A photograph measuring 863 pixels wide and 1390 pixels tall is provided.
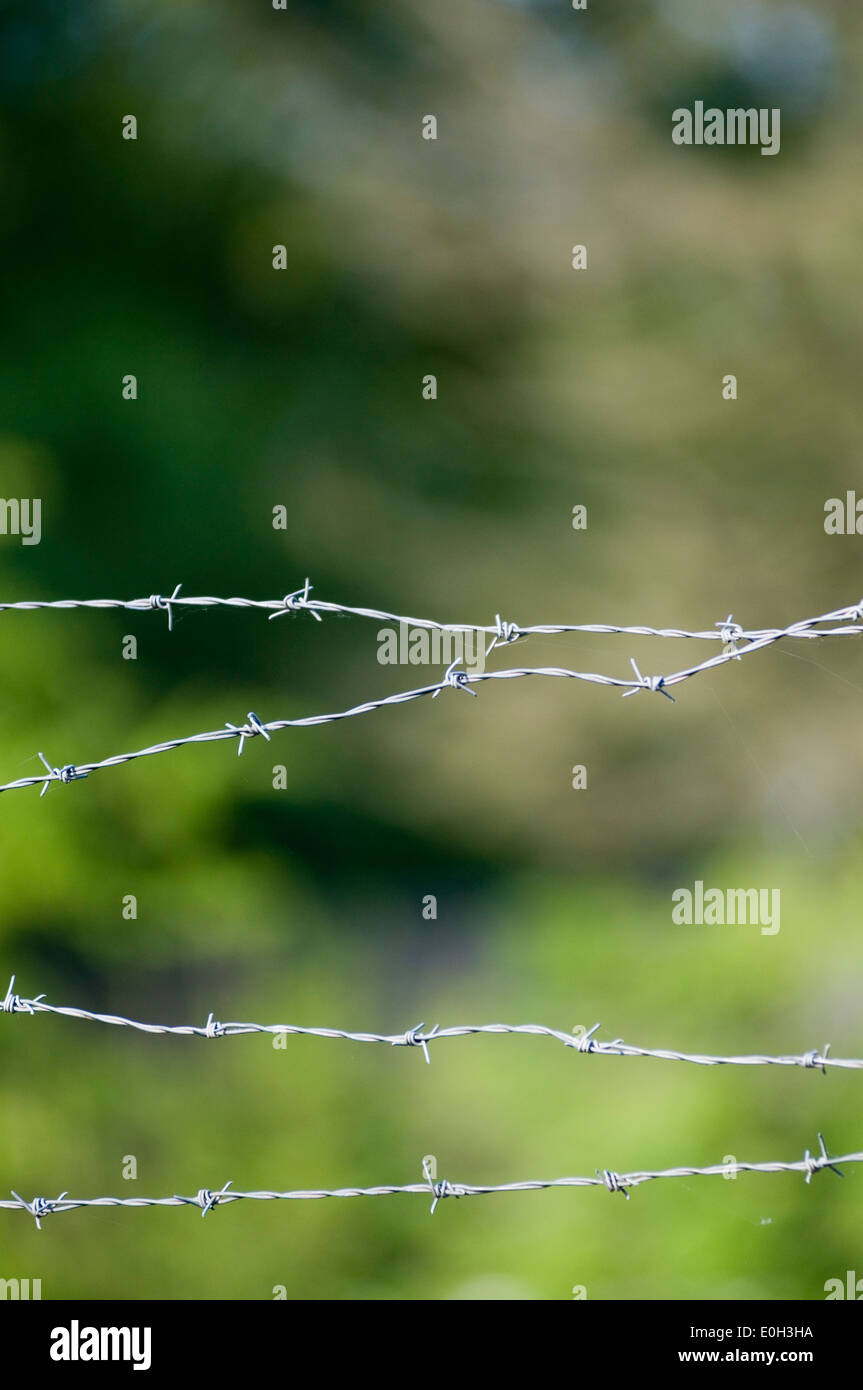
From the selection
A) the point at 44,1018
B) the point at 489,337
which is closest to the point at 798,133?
the point at 489,337

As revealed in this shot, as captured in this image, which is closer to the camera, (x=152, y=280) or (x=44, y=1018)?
(x=44, y=1018)

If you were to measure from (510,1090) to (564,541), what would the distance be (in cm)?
289

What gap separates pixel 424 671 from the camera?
4.70 m

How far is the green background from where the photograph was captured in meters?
3.56

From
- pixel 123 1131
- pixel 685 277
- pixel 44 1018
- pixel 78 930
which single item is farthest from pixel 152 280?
pixel 123 1131

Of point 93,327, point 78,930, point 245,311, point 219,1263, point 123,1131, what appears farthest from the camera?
point 245,311

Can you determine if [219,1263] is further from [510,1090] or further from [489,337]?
[489,337]

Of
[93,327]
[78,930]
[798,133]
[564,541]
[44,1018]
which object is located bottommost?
[44,1018]

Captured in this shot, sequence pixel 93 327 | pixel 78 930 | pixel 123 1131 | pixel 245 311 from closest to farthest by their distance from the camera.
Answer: pixel 123 1131 < pixel 78 930 < pixel 93 327 < pixel 245 311

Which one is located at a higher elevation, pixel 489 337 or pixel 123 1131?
pixel 489 337

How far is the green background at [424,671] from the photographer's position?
11.7 feet

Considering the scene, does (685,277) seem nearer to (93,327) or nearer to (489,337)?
(489,337)

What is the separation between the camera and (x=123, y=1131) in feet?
11.8

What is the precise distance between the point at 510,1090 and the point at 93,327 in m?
4.04
